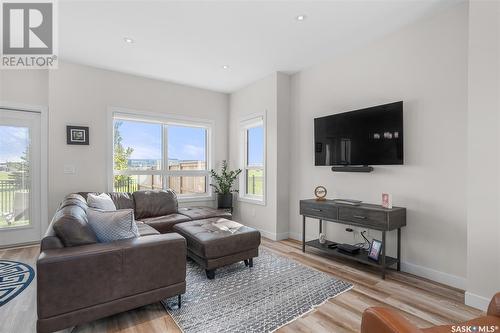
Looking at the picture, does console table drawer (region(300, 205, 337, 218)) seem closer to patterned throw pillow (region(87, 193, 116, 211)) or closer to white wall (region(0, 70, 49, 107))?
patterned throw pillow (region(87, 193, 116, 211))

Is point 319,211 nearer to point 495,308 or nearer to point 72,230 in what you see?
point 495,308

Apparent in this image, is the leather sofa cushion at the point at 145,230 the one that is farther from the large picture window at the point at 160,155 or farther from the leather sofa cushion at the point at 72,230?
the large picture window at the point at 160,155

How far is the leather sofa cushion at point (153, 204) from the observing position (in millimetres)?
3920

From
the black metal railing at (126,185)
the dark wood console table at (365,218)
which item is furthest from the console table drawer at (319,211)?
the black metal railing at (126,185)

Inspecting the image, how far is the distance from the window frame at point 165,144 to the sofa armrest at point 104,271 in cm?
267

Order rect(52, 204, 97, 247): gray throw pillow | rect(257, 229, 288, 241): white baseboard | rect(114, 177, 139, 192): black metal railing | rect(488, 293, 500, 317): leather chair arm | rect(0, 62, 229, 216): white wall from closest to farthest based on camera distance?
rect(488, 293, 500, 317): leather chair arm < rect(52, 204, 97, 247): gray throw pillow < rect(0, 62, 229, 216): white wall < rect(257, 229, 288, 241): white baseboard < rect(114, 177, 139, 192): black metal railing

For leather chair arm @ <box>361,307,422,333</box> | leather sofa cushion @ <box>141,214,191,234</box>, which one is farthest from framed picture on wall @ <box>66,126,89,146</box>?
leather chair arm @ <box>361,307,422,333</box>

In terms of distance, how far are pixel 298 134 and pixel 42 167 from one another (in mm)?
3962

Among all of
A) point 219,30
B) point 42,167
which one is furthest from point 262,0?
point 42,167

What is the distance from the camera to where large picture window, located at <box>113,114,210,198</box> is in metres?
4.41

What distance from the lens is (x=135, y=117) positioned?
4.44 meters

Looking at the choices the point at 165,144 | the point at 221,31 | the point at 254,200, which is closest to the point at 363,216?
the point at 254,200

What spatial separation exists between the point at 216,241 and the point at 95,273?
1.18 meters

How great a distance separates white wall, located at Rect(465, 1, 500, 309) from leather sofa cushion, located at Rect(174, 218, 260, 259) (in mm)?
2014
